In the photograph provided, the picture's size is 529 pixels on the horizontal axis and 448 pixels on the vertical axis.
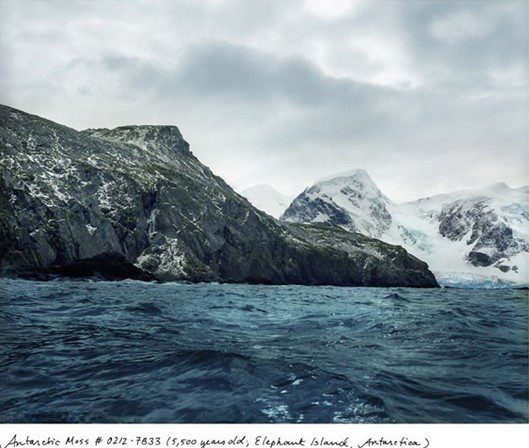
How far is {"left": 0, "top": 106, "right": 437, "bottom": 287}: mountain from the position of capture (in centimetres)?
10944

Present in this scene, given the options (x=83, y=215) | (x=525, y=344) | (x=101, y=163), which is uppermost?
(x=101, y=163)

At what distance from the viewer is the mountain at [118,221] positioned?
109m

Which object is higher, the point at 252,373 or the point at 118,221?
the point at 118,221

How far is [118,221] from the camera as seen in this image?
13525 cm

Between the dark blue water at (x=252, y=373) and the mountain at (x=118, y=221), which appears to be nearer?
the dark blue water at (x=252, y=373)

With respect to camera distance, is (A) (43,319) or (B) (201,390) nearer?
(B) (201,390)

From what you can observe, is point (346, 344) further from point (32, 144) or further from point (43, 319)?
point (32, 144)

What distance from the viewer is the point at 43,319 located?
79.7 ft

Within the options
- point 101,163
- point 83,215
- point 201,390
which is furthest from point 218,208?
point 201,390

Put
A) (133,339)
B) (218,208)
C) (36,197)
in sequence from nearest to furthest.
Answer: (133,339) < (36,197) < (218,208)

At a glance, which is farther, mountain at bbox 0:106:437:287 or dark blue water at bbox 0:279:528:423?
mountain at bbox 0:106:437:287

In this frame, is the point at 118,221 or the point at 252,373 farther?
the point at 118,221

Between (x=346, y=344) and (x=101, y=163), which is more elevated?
(x=101, y=163)
